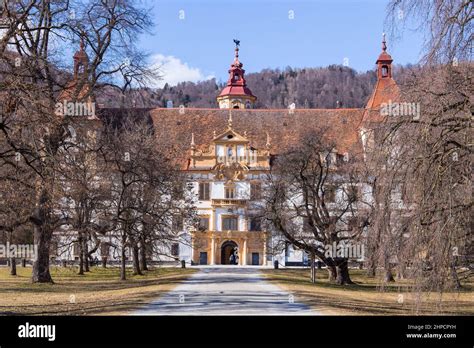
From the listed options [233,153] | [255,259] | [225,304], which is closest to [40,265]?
[225,304]

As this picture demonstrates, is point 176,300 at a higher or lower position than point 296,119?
lower

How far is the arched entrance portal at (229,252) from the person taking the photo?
206ft

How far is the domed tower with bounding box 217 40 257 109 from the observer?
256 ft

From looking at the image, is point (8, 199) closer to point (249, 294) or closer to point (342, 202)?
point (249, 294)

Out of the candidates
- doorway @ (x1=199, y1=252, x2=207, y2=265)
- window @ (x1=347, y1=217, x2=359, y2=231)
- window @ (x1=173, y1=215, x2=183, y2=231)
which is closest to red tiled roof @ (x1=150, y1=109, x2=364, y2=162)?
doorway @ (x1=199, y1=252, x2=207, y2=265)

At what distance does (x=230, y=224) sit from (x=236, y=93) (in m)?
19.7

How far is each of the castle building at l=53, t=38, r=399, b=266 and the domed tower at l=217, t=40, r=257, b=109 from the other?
862cm

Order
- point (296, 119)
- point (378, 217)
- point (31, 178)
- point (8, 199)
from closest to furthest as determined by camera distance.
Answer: point (378, 217)
point (31, 178)
point (8, 199)
point (296, 119)

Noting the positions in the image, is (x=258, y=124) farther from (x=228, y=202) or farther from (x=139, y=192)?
(x=139, y=192)

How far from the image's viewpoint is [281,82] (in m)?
156

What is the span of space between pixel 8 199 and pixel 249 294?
8185 mm

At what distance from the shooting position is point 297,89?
499 ft

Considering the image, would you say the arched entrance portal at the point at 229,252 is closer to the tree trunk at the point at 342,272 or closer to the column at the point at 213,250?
the column at the point at 213,250
